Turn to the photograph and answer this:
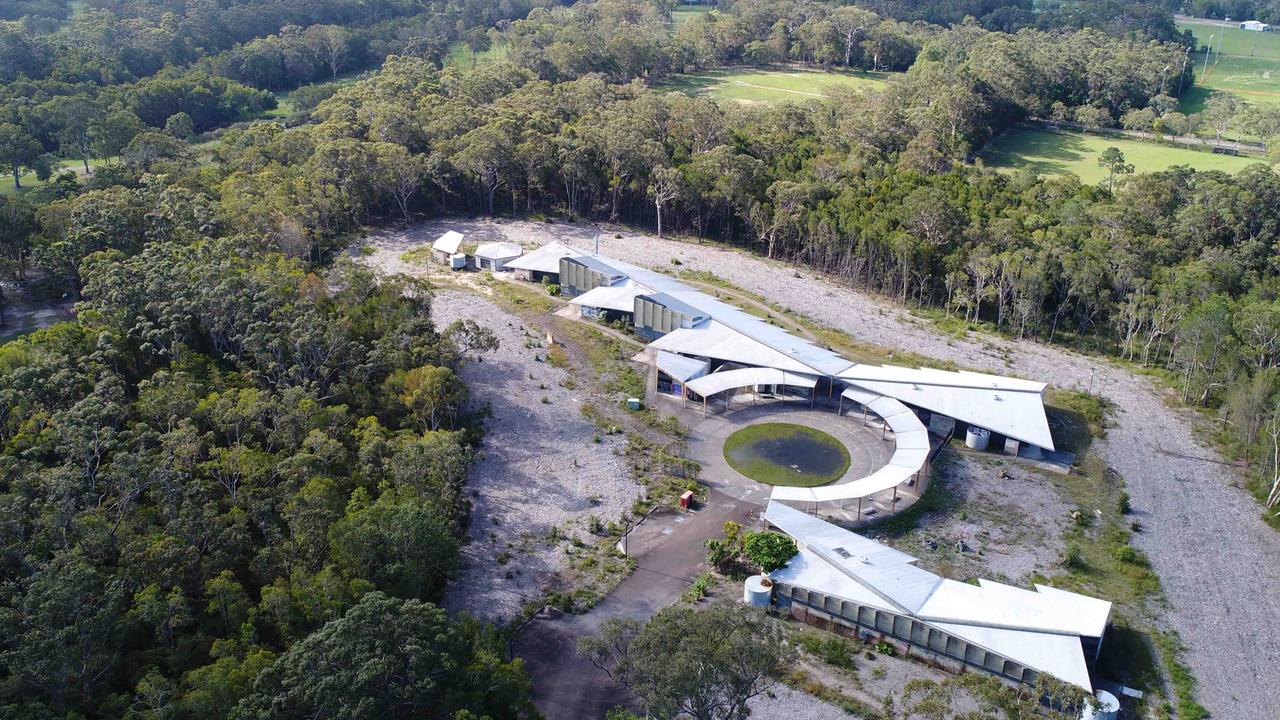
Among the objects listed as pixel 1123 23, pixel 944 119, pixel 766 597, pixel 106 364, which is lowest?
pixel 766 597

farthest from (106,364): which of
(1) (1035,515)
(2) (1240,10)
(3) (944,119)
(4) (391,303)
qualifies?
(2) (1240,10)

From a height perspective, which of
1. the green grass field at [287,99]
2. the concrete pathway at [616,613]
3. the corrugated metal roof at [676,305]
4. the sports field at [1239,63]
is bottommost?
the concrete pathway at [616,613]

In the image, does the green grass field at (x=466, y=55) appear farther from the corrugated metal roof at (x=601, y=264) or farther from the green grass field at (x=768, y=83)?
the corrugated metal roof at (x=601, y=264)

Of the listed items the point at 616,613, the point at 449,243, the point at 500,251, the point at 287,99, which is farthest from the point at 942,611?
the point at 287,99

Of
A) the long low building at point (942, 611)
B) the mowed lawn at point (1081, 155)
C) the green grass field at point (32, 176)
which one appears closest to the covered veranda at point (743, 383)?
the long low building at point (942, 611)

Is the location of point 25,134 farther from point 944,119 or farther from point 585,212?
point 944,119

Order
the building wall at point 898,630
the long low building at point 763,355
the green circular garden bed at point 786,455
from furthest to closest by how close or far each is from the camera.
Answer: the long low building at point 763,355
the green circular garden bed at point 786,455
the building wall at point 898,630

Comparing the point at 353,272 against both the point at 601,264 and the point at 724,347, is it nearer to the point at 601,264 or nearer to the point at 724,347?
the point at 601,264
